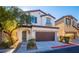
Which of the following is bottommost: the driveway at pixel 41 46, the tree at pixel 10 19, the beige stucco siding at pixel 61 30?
the driveway at pixel 41 46

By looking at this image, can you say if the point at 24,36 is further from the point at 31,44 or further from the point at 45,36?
the point at 45,36

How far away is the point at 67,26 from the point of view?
364cm

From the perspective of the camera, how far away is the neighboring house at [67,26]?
3.58 meters

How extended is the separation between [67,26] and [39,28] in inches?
17.5

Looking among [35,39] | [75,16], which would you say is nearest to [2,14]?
[35,39]

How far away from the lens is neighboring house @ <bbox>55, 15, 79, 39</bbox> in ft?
11.7

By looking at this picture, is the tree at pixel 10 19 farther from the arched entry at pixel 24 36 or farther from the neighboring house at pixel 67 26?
the neighboring house at pixel 67 26

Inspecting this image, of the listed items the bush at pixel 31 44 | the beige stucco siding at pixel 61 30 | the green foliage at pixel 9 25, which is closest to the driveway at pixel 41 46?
the bush at pixel 31 44

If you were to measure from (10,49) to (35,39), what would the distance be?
410mm

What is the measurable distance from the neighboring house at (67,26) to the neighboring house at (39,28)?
79 millimetres

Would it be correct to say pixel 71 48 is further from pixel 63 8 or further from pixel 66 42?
pixel 63 8

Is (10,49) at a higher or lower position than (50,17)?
lower

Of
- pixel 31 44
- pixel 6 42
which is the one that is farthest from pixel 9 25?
pixel 31 44
